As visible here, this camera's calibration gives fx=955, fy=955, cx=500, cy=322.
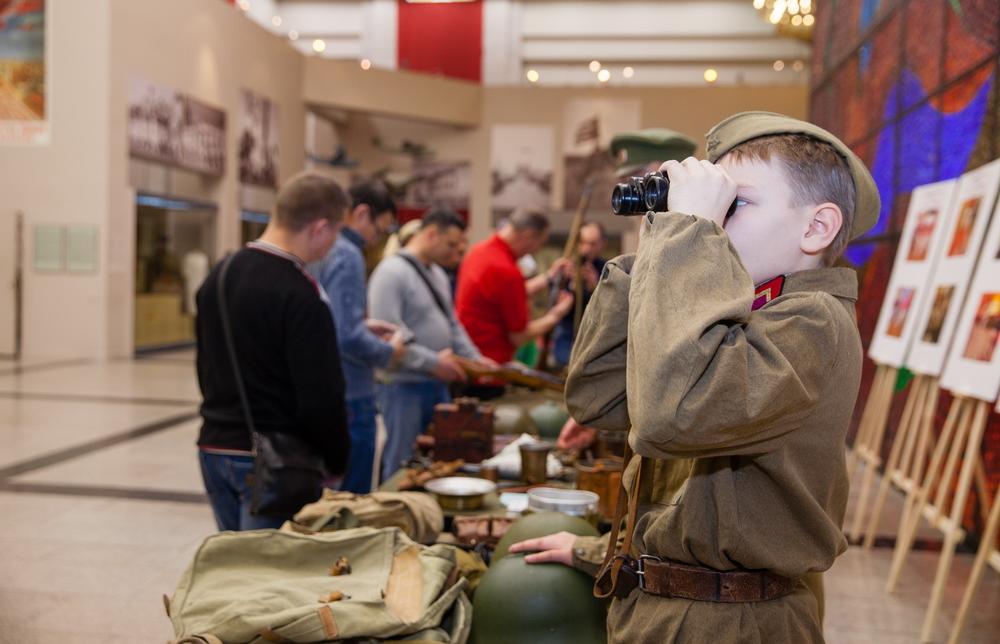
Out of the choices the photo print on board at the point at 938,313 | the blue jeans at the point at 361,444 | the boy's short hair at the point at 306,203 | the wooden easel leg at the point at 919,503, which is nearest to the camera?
the boy's short hair at the point at 306,203

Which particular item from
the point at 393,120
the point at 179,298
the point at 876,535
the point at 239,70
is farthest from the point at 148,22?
the point at 876,535

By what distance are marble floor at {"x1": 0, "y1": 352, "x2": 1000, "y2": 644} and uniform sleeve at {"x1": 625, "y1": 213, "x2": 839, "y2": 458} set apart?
110 inches

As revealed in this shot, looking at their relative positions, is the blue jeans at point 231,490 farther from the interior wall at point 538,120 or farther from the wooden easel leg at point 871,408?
the interior wall at point 538,120

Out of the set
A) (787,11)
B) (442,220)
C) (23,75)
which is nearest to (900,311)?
(442,220)

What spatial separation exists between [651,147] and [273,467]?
5.95ft

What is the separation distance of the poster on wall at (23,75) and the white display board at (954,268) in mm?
12204

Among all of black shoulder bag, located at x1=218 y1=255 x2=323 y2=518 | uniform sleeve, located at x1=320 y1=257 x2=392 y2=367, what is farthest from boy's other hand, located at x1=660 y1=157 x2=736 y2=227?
uniform sleeve, located at x1=320 y1=257 x2=392 y2=367

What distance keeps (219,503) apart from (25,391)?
299 inches

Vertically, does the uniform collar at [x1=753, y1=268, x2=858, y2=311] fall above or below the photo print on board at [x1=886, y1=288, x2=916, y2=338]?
above

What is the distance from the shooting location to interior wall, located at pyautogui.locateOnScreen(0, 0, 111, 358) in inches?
516

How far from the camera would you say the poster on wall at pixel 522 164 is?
21.3m

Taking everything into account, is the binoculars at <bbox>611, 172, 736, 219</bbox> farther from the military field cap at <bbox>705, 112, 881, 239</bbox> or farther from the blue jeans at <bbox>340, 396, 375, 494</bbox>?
the blue jeans at <bbox>340, 396, 375, 494</bbox>

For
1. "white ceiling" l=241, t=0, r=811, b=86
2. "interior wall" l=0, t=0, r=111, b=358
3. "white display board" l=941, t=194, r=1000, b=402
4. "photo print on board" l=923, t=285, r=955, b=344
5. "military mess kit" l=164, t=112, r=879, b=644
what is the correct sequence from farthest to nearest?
"white ceiling" l=241, t=0, r=811, b=86 < "interior wall" l=0, t=0, r=111, b=358 < "photo print on board" l=923, t=285, r=955, b=344 < "white display board" l=941, t=194, r=1000, b=402 < "military mess kit" l=164, t=112, r=879, b=644

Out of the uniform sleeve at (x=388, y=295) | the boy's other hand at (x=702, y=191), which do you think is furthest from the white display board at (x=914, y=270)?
the boy's other hand at (x=702, y=191)
